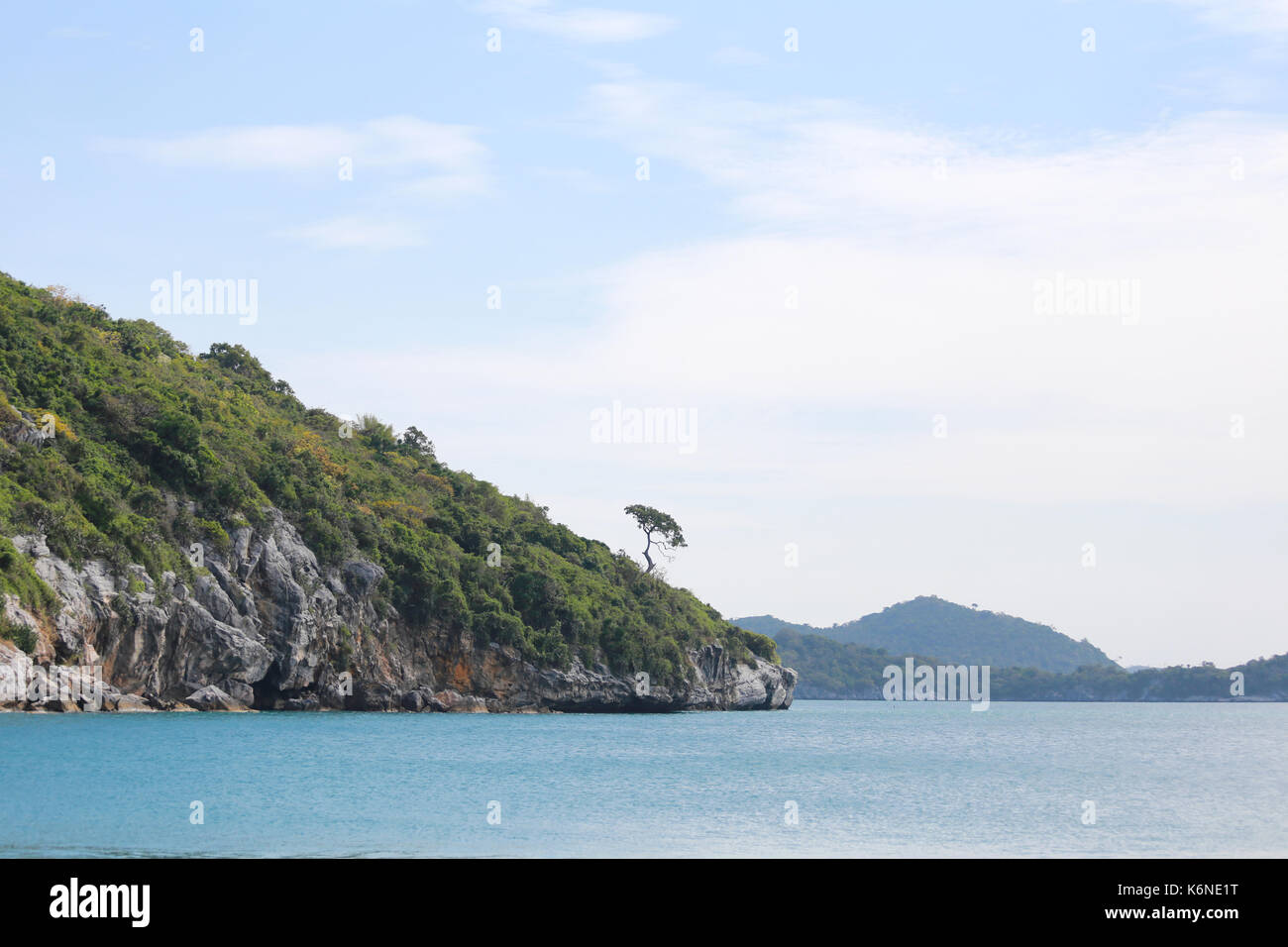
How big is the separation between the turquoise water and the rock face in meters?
2.42

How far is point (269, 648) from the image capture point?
168 ft

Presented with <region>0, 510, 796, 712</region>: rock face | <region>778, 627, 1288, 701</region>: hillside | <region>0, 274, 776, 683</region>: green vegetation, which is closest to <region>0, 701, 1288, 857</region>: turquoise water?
<region>0, 510, 796, 712</region>: rock face

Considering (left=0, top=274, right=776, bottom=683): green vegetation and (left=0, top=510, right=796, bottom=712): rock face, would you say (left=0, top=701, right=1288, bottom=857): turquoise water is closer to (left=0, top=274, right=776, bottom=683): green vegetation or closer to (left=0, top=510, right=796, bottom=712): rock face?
(left=0, top=510, right=796, bottom=712): rock face

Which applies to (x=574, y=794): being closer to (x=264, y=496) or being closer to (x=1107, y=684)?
(x=264, y=496)

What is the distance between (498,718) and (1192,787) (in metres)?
36.3

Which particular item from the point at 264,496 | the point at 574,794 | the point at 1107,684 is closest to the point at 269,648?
the point at 264,496

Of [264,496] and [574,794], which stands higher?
[264,496]

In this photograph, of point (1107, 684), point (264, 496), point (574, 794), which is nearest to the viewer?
point (574, 794)

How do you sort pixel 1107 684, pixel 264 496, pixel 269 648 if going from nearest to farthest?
pixel 269 648 → pixel 264 496 → pixel 1107 684

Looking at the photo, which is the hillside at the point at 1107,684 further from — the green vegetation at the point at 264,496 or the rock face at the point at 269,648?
the rock face at the point at 269,648

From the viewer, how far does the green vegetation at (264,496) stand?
45.6 m

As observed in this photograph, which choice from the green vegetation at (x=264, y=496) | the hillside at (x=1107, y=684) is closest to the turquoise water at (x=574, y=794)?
the green vegetation at (x=264, y=496)

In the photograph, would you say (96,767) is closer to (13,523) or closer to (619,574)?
(13,523)

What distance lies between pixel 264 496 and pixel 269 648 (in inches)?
340
